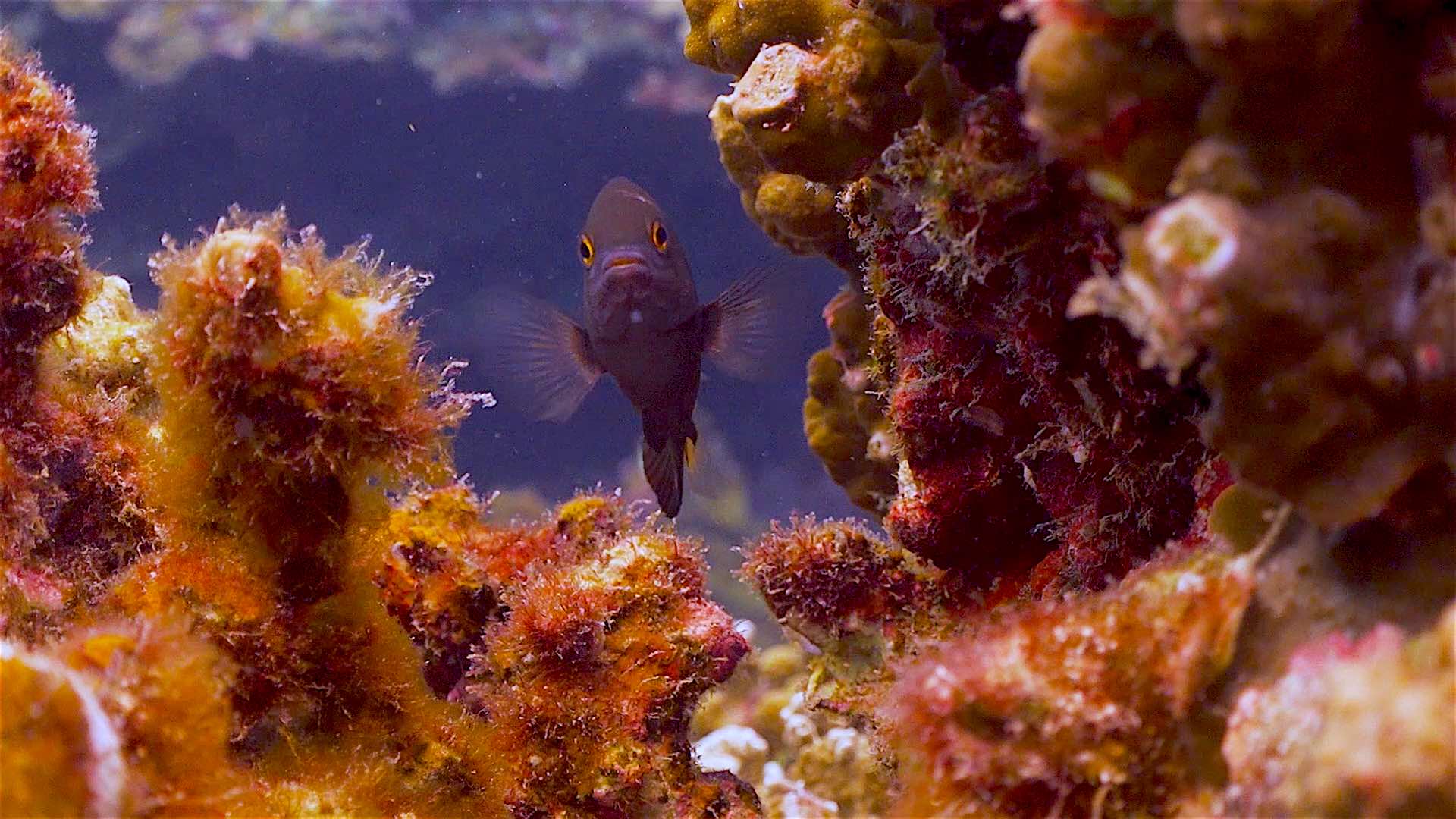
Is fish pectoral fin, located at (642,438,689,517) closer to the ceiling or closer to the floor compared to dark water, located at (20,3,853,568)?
closer to the floor

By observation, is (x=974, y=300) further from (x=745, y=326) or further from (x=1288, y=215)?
→ (x=745, y=326)

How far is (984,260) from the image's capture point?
2.55 metres

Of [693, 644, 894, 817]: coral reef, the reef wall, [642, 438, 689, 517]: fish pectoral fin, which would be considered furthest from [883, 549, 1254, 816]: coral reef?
[642, 438, 689, 517]: fish pectoral fin

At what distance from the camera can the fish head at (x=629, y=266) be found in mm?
4410

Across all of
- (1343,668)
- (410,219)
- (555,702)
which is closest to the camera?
(1343,668)

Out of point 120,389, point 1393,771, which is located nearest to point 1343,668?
point 1393,771

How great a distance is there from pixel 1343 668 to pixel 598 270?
12.2 feet

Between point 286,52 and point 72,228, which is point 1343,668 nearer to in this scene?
point 72,228

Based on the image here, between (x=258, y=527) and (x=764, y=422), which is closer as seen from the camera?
(x=258, y=527)

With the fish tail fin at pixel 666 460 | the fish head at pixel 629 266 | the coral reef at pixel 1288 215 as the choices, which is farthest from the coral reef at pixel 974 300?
the fish tail fin at pixel 666 460

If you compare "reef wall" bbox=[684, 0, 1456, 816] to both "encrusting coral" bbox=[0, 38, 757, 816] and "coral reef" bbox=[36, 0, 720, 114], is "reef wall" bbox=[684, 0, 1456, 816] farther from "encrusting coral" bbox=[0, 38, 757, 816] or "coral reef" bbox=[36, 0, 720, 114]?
"coral reef" bbox=[36, 0, 720, 114]

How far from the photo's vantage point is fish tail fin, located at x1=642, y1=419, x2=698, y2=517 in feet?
16.8

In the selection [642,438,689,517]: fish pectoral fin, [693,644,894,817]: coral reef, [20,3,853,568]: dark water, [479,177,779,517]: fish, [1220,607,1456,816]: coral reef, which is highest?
[20,3,853,568]: dark water

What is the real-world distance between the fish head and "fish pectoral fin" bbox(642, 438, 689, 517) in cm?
77
